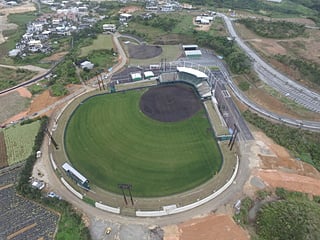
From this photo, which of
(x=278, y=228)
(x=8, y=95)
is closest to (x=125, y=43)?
(x=8, y=95)

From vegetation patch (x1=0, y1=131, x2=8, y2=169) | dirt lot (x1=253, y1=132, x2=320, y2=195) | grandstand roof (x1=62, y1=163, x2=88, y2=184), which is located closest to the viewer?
dirt lot (x1=253, y1=132, x2=320, y2=195)

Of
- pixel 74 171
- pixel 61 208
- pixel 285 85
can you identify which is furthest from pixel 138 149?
pixel 285 85

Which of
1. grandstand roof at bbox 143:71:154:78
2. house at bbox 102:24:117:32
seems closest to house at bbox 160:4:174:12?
house at bbox 102:24:117:32

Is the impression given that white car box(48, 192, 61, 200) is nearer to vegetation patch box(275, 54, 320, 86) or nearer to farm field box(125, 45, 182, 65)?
farm field box(125, 45, 182, 65)

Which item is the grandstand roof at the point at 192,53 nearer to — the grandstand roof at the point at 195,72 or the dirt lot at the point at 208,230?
the grandstand roof at the point at 195,72

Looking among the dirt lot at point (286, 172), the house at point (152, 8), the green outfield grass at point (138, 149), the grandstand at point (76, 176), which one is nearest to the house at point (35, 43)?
the green outfield grass at point (138, 149)

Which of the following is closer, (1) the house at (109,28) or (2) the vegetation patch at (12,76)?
(2) the vegetation patch at (12,76)
